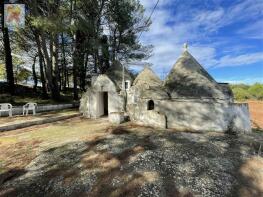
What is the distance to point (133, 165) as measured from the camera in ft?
23.8

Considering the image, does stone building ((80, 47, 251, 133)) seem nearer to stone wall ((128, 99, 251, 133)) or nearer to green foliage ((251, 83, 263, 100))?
stone wall ((128, 99, 251, 133))

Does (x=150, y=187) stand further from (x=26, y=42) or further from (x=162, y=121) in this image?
(x=26, y=42)

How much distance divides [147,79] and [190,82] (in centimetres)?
637

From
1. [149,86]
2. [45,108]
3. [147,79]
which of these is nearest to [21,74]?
[45,108]

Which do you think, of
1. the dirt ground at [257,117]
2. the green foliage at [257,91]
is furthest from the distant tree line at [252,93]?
the dirt ground at [257,117]

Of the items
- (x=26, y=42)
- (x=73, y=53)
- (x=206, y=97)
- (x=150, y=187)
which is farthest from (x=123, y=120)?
(x=26, y=42)

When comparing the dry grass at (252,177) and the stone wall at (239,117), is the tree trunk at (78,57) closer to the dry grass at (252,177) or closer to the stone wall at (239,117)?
the stone wall at (239,117)

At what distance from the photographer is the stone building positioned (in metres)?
10.7

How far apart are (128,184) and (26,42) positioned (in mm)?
26221

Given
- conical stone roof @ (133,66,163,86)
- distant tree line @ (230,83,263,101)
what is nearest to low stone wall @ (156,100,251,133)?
conical stone roof @ (133,66,163,86)

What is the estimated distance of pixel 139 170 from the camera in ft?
22.8

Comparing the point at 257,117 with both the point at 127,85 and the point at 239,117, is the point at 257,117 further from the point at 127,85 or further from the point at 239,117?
the point at 239,117

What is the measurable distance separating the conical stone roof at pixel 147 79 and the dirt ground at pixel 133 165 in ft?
27.7

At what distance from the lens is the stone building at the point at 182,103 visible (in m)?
10.7
